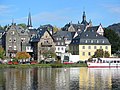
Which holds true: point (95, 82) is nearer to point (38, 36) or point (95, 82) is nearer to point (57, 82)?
point (57, 82)

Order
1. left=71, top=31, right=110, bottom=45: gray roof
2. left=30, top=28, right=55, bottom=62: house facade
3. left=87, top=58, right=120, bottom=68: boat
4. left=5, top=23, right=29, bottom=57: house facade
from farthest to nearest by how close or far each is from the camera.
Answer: left=71, top=31, right=110, bottom=45: gray roof, left=5, top=23, right=29, bottom=57: house facade, left=30, top=28, right=55, bottom=62: house facade, left=87, top=58, right=120, bottom=68: boat

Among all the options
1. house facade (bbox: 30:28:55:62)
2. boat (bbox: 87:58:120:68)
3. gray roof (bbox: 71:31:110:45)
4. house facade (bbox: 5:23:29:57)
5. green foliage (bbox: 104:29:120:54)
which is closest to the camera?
boat (bbox: 87:58:120:68)

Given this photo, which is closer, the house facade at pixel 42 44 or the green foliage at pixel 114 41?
the house facade at pixel 42 44

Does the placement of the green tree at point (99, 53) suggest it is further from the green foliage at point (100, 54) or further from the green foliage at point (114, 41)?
the green foliage at point (114, 41)

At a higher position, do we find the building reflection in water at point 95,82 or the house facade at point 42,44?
the house facade at point 42,44

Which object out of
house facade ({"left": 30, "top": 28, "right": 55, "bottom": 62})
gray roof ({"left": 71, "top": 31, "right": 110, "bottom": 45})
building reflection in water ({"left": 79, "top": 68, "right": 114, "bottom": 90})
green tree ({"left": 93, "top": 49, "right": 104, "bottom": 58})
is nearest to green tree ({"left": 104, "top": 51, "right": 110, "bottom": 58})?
green tree ({"left": 93, "top": 49, "right": 104, "bottom": 58})

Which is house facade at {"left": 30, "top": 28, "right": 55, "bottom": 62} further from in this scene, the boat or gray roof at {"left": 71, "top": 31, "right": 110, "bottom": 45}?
the boat

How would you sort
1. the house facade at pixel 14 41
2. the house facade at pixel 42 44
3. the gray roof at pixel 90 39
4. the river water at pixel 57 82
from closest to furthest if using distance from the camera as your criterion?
1. the river water at pixel 57 82
2. the house facade at pixel 42 44
3. the house facade at pixel 14 41
4. the gray roof at pixel 90 39

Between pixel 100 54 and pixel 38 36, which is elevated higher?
pixel 38 36

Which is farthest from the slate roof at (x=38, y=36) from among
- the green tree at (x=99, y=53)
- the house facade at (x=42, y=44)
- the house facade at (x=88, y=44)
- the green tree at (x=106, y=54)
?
the green tree at (x=106, y=54)

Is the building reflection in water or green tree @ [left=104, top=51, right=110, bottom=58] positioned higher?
green tree @ [left=104, top=51, right=110, bottom=58]

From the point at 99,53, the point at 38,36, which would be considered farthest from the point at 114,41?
the point at 38,36

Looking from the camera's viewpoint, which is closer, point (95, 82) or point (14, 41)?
point (95, 82)

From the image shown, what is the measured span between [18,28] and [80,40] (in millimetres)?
18552
